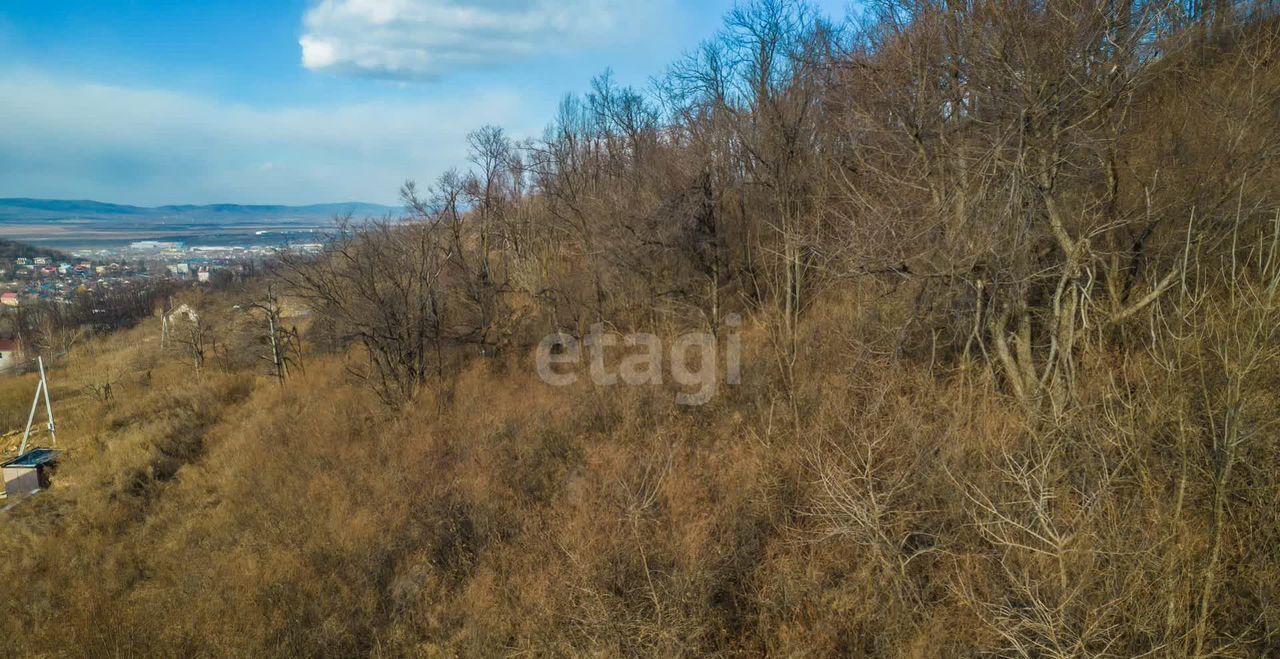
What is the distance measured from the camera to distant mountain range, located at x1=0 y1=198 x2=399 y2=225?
388 ft

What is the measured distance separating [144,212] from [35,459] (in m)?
176

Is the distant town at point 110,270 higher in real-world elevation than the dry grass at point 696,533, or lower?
higher

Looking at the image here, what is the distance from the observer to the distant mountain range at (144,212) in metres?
118

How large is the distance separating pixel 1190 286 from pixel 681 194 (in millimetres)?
8304

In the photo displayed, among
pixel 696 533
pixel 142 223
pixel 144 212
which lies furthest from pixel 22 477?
pixel 144 212

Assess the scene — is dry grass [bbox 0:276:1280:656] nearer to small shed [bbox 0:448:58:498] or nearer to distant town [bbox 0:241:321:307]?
small shed [bbox 0:448:58:498]

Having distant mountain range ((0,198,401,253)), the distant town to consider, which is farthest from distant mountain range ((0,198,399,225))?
the distant town

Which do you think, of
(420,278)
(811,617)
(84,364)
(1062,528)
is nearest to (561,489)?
(811,617)

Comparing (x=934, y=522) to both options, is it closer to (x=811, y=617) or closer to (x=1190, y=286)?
(x=811, y=617)

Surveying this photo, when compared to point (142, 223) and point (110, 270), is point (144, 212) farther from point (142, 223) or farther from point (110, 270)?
point (110, 270)

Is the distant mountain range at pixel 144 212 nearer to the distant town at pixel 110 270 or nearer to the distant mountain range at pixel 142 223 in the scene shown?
the distant mountain range at pixel 142 223

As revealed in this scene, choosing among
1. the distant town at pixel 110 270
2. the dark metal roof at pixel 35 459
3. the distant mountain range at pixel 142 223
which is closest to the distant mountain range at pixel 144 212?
the distant mountain range at pixel 142 223

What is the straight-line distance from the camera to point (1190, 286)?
730 cm

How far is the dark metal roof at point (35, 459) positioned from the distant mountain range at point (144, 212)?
116066 mm
